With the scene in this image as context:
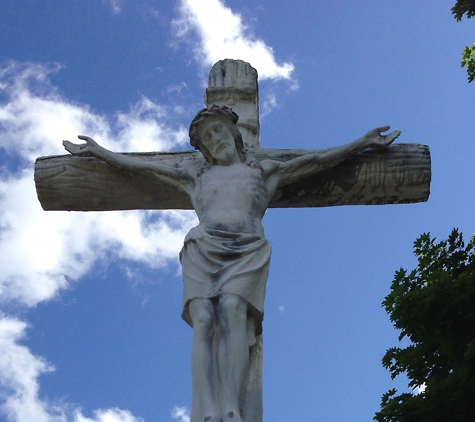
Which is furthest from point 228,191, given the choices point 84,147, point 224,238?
point 84,147

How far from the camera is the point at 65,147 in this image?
258 inches

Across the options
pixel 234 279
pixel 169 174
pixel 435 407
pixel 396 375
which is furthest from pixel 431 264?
pixel 234 279

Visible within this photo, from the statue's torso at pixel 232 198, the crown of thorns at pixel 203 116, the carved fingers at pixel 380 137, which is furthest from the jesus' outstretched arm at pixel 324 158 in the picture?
the crown of thorns at pixel 203 116

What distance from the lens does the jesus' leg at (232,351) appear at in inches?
190

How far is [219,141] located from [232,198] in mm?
555

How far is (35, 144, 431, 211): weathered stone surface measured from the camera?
21.1 ft

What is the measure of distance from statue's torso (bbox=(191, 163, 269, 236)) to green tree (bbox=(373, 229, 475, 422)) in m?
2.48

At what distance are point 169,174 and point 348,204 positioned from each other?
133cm

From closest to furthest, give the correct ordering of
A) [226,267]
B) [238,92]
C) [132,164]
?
[226,267]
[132,164]
[238,92]

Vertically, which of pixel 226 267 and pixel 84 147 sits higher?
pixel 84 147

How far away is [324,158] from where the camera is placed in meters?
6.34

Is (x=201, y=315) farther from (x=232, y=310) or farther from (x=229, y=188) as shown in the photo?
(x=229, y=188)

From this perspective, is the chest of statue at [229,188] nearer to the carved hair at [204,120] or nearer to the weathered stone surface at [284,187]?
the carved hair at [204,120]

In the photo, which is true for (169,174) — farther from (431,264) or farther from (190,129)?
(431,264)
